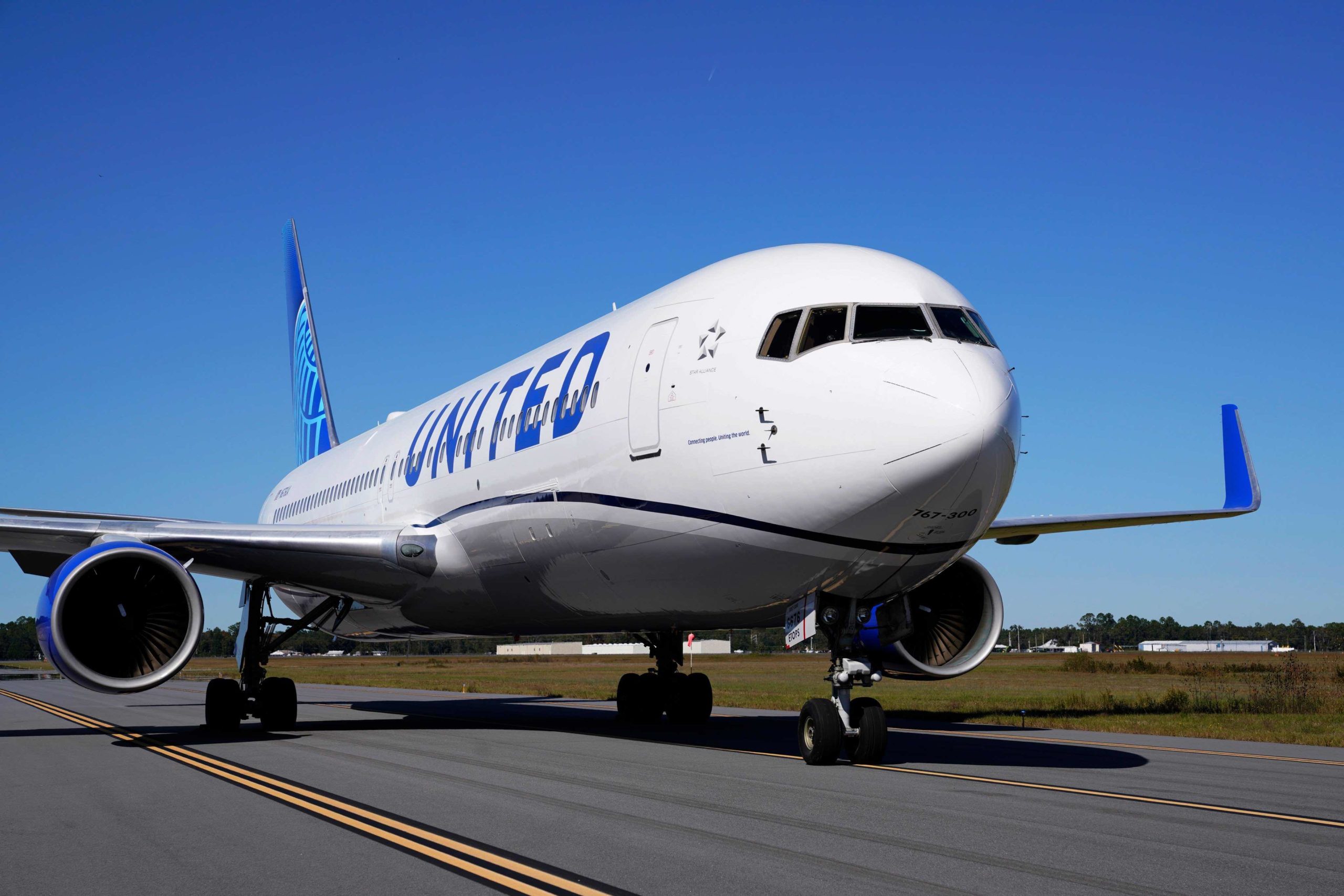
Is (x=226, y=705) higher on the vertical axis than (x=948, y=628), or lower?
lower

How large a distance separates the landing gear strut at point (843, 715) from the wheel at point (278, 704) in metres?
8.80

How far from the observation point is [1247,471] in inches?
631

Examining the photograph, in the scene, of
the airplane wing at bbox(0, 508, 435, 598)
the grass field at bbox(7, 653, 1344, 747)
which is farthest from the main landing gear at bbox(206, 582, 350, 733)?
the grass field at bbox(7, 653, 1344, 747)

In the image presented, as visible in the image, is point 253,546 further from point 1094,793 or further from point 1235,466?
point 1235,466

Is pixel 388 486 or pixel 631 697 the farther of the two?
pixel 388 486

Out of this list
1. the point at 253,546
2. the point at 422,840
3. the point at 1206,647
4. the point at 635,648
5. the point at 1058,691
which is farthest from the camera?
the point at 1206,647

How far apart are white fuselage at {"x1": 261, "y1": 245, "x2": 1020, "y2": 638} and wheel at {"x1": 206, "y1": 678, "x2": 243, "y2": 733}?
355 centimetres

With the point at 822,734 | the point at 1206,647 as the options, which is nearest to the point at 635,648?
the point at 1206,647

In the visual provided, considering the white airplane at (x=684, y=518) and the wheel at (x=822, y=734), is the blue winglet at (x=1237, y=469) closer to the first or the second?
the white airplane at (x=684, y=518)

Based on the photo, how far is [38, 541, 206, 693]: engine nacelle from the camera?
13180 millimetres

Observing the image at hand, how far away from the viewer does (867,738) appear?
10891mm

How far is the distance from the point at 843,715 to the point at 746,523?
2.05m

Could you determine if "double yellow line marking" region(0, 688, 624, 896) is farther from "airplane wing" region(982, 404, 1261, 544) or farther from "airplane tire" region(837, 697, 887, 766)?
"airplane wing" region(982, 404, 1261, 544)

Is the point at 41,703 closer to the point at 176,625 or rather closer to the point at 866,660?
the point at 176,625
